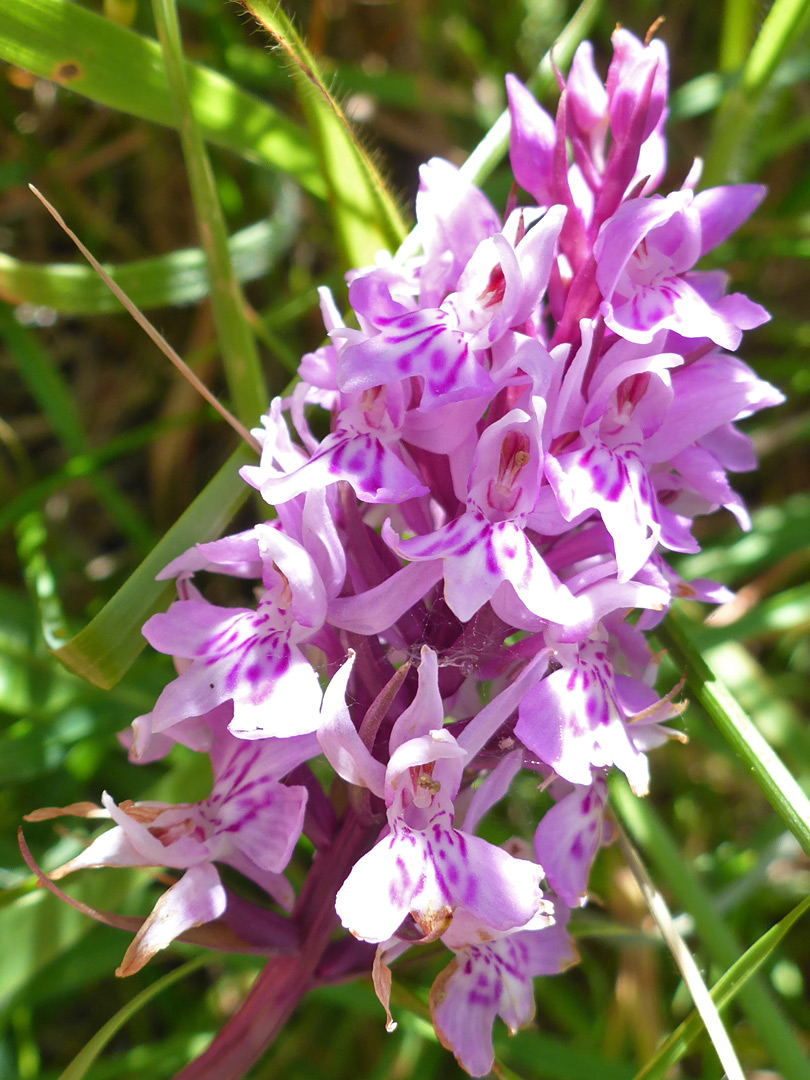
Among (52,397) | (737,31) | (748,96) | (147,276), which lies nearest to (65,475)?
(52,397)

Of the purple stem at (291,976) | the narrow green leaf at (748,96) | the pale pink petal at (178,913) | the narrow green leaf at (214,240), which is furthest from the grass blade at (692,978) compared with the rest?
the narrow green leaf at (748,96)

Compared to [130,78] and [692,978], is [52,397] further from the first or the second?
[692,978]

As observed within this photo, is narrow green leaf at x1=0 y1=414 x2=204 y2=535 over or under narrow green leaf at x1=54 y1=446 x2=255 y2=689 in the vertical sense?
over

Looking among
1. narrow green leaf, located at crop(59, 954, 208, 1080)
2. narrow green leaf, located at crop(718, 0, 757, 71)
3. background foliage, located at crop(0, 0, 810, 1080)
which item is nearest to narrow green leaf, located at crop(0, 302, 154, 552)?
background foliage, located at crop(0, 0, 810, 1080)

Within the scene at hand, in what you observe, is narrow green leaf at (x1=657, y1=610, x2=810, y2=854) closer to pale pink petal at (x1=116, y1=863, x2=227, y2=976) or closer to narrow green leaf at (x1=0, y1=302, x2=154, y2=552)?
pale pink petal at (x1=116, y1=863, x2=227, y2=976)

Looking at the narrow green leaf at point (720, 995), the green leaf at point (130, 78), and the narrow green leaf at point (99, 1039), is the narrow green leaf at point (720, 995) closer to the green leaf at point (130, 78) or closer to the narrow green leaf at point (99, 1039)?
the narrow green leaf at point (99, 1039)

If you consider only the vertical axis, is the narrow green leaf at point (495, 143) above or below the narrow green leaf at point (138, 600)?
above
